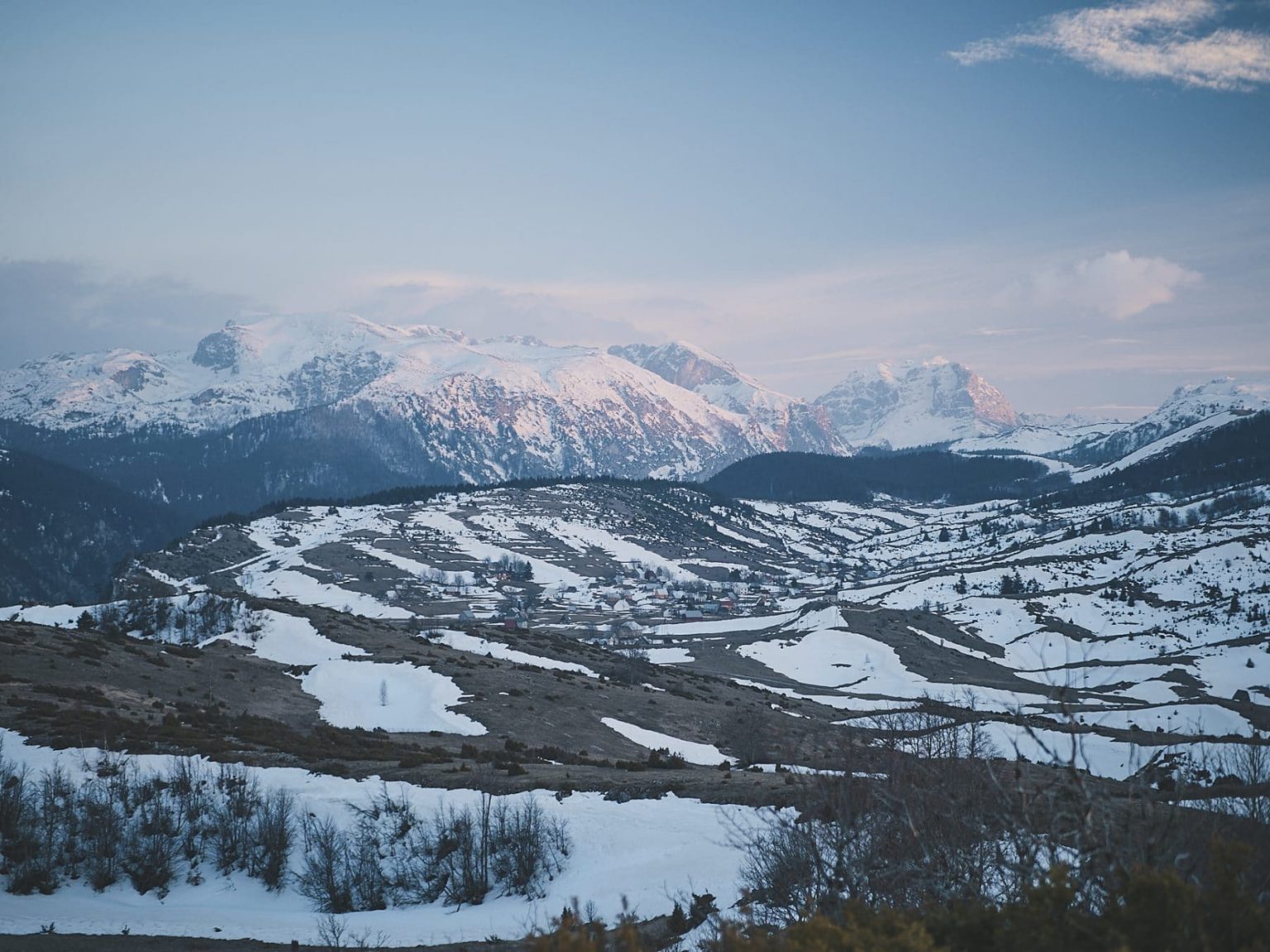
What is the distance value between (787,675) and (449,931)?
105m

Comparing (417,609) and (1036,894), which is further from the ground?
(1036,894)

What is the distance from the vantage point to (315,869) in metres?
26.3

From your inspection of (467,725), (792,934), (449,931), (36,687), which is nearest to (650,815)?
(449,931)

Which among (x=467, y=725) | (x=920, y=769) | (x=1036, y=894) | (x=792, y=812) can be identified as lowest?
(x=467, y=725)

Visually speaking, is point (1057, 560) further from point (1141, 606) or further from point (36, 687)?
point (36, 687)

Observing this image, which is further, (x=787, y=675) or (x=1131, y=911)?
(x=787, y=675)

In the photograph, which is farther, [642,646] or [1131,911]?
[642,646]

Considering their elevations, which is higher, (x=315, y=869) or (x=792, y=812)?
(x=792, y=812)

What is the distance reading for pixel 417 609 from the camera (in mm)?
173250

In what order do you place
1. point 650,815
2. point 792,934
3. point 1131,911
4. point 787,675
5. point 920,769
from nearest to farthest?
point 1131,911
point 792,934
point 920,769
point 650,815
point 787,675

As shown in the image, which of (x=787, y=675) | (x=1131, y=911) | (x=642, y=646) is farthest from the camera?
(x=642, y=646)

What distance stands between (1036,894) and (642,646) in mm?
137725

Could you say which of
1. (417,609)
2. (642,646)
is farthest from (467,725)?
(417,609)

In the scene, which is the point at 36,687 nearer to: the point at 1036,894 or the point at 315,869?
the point at 315,869
